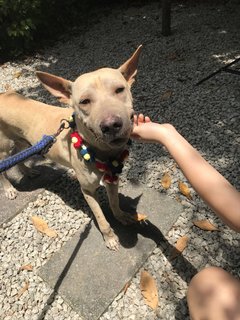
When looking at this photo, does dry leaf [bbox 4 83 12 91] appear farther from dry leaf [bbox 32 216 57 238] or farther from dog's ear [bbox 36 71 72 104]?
dog's ear [bbox 36 71 72 104]

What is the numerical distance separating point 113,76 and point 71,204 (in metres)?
1.90

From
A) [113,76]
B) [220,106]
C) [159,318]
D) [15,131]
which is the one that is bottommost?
[159,318]

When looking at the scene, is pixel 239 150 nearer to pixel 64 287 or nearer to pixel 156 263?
pixel 156 263

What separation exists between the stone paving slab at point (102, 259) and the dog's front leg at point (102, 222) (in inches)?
3.0

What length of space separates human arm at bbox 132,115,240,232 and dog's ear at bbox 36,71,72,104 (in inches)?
34.0

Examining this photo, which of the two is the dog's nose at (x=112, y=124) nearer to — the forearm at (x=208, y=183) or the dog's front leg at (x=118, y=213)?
the forearm at (x=208, y=183)

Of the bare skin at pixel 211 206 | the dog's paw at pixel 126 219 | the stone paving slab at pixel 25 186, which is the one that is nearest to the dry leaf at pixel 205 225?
the dog's paw at pixel 126 219

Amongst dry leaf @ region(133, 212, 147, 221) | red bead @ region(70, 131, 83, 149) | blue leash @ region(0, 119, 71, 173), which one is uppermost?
blue leash @ region(0, 119, 71, 173)

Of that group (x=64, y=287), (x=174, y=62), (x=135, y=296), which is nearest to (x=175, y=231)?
(x=135, y=296)

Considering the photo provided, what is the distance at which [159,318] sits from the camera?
2.81 m

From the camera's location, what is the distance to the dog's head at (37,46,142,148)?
7.29ft

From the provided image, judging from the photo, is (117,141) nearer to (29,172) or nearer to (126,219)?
(126,219)

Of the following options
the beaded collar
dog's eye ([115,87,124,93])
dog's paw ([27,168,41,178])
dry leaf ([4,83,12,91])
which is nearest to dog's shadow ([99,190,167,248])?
the beaded collar

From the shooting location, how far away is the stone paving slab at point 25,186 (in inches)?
157
